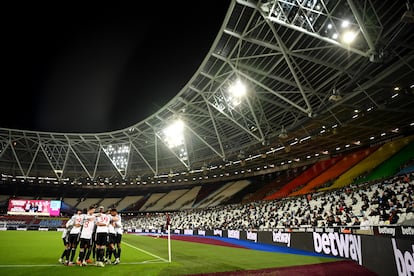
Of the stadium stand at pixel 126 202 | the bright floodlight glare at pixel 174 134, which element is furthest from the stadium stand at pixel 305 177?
the stadium stand at pixel 126 202

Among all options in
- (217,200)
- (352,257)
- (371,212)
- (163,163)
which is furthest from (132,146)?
(352,257)

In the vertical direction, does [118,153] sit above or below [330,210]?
above

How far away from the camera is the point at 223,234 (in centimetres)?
2881

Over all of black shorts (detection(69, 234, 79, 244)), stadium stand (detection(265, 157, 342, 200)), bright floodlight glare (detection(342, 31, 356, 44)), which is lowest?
black shorts (detection(69, 234, 79, 244))

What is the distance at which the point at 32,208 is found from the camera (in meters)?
48.5

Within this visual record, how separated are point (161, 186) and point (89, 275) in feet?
176

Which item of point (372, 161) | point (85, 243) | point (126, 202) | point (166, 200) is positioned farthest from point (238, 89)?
point (126, 202)

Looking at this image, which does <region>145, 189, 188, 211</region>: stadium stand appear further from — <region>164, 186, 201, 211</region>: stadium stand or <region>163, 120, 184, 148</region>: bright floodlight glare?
<region>163, 120, 184, 148</region>: bright floodlight glare

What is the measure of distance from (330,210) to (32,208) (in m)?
49.1

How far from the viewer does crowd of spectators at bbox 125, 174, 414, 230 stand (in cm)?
1731

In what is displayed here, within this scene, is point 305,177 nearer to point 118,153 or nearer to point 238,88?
point 238,88

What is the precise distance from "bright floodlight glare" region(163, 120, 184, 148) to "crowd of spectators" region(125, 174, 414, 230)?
11.7 metres

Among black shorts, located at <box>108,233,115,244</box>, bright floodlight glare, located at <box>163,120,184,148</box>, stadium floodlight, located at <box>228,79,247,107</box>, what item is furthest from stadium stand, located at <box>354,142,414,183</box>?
black shorts, located at <box>108,233,115,244</box>

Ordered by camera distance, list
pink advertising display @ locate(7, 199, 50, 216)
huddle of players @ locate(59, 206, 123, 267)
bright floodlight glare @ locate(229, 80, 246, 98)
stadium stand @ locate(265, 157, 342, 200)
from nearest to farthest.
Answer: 1. huddle of players @ locate(59, 206, 123, 267)
2. bright floodlight glare @ locate(229, 80, 246, 98)
3. stadium stand @ locate(265, 157, 342, 200)
4. pink advertising display @ locate(7, 199, 50, 216)
